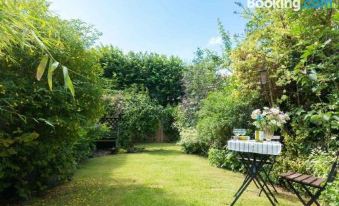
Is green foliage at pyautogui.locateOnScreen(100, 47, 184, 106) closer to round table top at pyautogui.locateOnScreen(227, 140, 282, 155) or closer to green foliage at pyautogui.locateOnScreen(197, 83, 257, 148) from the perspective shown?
green foliage at pyautogui.locateOnScreen(197, 83, 257, 148)

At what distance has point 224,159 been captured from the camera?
24.1 feet

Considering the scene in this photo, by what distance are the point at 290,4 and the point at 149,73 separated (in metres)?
10.5

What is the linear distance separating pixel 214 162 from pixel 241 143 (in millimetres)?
3539

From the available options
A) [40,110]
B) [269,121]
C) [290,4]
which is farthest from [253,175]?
[290,4]

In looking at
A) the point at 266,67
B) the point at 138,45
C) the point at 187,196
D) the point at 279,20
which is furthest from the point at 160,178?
the point at 138,45

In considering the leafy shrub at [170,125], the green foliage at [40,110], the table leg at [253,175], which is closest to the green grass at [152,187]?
the table leg at [253,175]

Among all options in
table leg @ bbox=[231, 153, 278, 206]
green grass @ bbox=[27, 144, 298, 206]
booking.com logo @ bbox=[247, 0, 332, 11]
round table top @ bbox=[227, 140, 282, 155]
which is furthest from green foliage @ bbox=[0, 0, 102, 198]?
booking.com logo @ bbox=[247, 0, 332, 11]

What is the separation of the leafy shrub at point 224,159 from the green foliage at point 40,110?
3.50 meters

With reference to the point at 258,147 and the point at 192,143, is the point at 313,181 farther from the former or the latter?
the point at 192,143

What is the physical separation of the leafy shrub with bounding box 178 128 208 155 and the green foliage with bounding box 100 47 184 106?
5.12 meters

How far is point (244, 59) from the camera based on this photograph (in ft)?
22.7

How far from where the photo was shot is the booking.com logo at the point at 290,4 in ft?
15.8

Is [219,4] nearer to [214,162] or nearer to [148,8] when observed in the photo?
[148,8]

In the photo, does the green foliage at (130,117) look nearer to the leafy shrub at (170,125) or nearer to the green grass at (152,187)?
the leafy shrub at (170,125)
